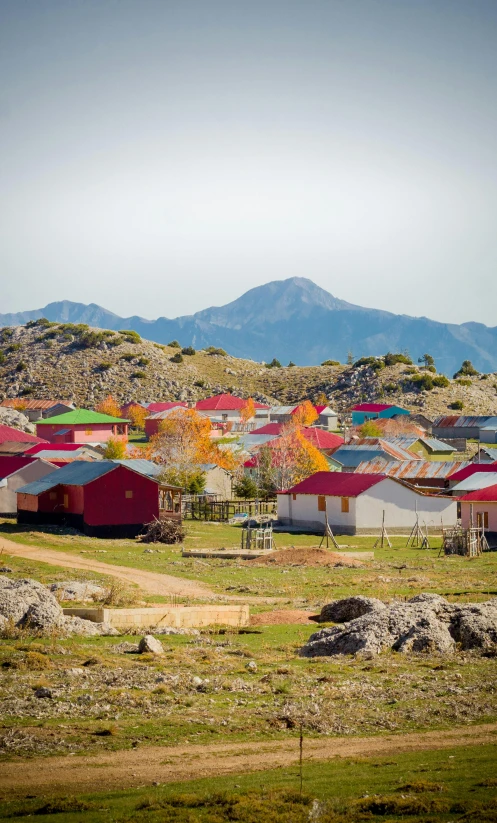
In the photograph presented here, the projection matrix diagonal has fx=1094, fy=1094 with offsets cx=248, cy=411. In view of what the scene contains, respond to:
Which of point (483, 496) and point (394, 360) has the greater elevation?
point (394, 360)

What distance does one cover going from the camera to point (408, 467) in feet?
260

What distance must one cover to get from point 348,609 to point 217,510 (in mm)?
42469

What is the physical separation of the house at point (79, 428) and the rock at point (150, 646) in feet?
297

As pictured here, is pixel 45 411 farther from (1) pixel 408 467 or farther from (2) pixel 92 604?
(2) pixel 92 604

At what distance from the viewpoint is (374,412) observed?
141250 millimetres

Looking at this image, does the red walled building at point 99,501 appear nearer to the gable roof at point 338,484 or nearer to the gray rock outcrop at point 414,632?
the gable roof at point 338,484

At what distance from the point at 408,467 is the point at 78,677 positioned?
58.5 m

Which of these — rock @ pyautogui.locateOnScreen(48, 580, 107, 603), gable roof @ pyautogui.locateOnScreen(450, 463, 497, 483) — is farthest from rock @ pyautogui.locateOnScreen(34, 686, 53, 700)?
gable roof @ pyautogui.locateOnScreen(450, 463, 497, 483)

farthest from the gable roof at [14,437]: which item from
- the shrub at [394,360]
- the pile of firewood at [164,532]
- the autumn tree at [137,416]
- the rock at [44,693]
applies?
the shrub at [394,360]

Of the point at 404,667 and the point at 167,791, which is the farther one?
the point at 404,667

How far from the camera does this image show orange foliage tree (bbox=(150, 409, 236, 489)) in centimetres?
8235

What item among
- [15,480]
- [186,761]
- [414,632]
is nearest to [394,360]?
[15,480]

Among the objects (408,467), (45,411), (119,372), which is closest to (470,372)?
(119,372)

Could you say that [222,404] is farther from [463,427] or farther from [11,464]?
[11,464]
